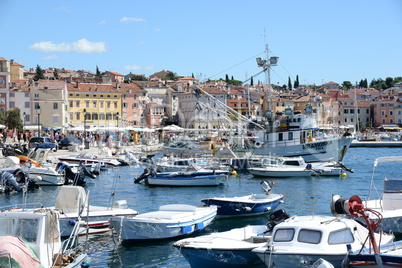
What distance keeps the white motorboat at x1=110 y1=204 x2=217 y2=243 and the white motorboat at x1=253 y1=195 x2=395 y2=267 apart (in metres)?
5.45

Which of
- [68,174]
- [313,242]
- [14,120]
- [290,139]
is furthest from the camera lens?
[14,120]

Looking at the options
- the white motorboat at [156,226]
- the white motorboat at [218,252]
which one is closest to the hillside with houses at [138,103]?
the white motorboat at [156,226]

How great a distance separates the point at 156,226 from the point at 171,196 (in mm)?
12238

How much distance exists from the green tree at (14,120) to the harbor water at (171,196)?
33292 millimetres

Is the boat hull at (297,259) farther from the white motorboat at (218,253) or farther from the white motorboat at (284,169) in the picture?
the white motorboat at (284,169)

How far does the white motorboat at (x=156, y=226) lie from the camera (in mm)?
20045

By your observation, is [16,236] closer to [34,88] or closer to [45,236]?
[45,236]

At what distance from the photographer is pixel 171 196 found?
106 feet

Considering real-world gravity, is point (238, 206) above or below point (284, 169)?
below

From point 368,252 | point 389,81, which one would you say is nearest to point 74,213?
point 368,252

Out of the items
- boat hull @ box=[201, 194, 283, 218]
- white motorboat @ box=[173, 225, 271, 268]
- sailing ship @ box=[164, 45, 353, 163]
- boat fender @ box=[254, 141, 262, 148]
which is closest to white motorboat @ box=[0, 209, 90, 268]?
white motorboat @ box=[173, 225, 271, 268]

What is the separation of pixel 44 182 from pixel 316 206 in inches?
634

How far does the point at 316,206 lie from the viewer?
29.2 m

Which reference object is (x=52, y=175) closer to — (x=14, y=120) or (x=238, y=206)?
(x=238, y=206)
